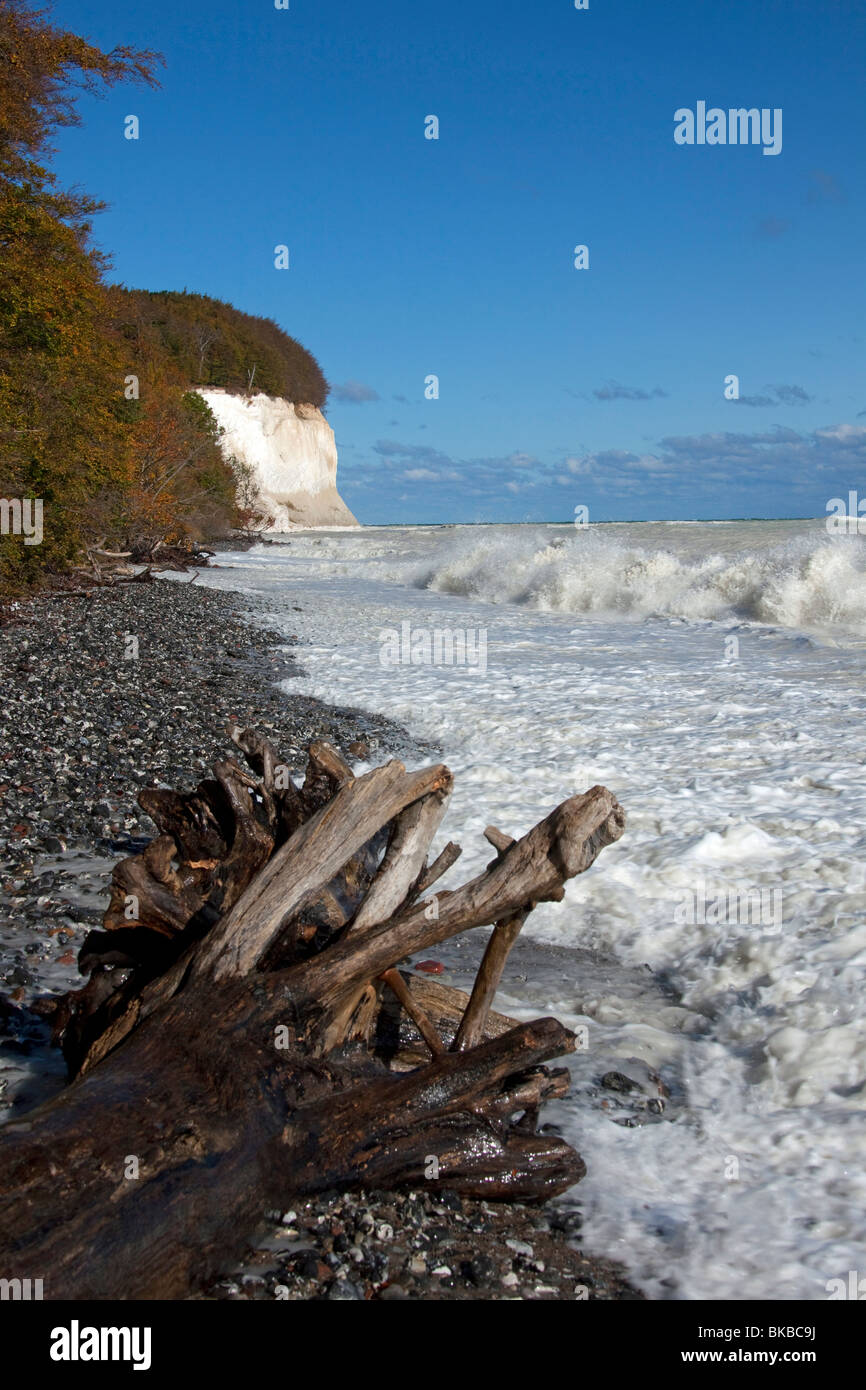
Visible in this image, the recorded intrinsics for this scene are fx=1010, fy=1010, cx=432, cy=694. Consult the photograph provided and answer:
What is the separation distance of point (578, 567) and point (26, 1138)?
26867 millimetres

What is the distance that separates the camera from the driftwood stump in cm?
275

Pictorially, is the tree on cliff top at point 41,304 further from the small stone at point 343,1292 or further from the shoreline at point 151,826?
the small stone at point 343,1292

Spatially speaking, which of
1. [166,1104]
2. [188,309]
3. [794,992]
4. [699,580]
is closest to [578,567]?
[699,580]

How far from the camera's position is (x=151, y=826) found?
→ 24.0ft

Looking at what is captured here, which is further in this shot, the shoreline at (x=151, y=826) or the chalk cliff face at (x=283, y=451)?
the chalk cliff face at (x=283, y=451)

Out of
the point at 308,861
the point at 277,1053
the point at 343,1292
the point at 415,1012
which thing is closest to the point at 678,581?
the point at 308,861

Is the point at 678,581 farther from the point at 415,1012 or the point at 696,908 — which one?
the point at 415,1012

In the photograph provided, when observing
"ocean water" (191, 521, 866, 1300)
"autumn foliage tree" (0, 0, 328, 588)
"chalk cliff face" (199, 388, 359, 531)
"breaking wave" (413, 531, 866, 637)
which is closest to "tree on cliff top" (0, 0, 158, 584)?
"autumn foliage tree" (0, 0, 328, 588)

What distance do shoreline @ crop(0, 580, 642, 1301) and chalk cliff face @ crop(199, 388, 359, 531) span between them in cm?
6390

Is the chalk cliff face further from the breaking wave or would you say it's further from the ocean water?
the ocean water

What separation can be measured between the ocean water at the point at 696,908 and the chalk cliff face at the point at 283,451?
215 feet

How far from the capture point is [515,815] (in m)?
7.85

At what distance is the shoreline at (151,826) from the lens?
302 cm

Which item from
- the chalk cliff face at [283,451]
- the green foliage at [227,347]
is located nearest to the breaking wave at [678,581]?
the green foliage at [227,347]
